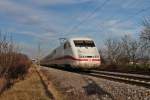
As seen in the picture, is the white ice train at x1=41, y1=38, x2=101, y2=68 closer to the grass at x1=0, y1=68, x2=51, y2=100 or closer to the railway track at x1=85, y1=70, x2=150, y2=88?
the railway track at x1=85, y1=70, x2=150, y2=88

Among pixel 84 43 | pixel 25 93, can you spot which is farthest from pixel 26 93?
pixel 84 43

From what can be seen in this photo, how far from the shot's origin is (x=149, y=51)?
50875mm

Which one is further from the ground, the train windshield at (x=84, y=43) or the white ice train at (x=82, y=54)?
the train windshield at (x=84, y=43)

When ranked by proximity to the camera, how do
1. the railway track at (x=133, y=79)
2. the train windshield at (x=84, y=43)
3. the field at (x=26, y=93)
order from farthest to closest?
the train windshield at (x=84, y=43)
the railway track at (x=133, y=79)
the field at (x=26, y=93)

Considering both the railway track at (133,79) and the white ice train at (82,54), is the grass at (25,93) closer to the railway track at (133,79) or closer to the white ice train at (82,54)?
the railway track at (133,79)

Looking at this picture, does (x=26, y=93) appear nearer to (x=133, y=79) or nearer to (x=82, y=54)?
(x=133, y=79)

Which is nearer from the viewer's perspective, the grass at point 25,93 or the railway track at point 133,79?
the grass at point 25,93

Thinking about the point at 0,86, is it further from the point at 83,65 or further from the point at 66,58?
the point at 66,58

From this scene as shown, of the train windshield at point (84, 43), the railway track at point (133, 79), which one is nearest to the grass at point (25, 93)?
the railway track at point (133, 79)

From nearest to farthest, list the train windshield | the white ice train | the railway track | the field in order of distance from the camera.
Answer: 1. the field
2. the railway track
3. the white ice train
4. the train windshield

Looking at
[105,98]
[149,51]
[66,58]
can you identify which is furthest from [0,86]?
[149,51]

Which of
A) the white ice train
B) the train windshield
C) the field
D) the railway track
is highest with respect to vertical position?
the train windshield

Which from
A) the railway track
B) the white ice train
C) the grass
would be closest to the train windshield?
the white ice train

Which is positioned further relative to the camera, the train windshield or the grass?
the train windshield
